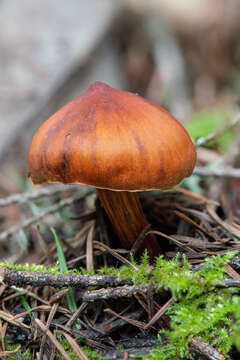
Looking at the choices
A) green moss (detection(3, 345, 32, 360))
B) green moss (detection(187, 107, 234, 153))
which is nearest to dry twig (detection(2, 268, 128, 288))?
green moss (detection(3, 345, 32, 360))

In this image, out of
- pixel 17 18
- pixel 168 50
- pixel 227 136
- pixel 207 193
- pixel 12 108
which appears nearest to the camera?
pixel 207 193

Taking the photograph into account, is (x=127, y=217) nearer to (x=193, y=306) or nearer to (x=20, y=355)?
(x=193, y=306)

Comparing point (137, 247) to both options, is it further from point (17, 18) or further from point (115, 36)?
point (115, 36)

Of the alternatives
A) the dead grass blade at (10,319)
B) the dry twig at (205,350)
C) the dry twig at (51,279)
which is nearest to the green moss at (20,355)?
the dead grass blade at (10,319)

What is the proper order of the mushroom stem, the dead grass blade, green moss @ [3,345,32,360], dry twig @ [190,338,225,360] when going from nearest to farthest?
1. dry twig @ [190,338,225,360]
2. green moss @ [3,345,32,360]
3. the dead grass blade
4. the mushroom stem

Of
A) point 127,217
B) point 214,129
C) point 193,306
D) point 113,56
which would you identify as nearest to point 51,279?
point 127,217

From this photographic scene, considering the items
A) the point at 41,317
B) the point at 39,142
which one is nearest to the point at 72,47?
the point at 39,142

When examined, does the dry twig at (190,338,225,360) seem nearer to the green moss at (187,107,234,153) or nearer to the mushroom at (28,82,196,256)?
the mushroom at (28,82,196,256)
